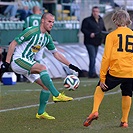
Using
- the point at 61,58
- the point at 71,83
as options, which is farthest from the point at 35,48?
the point at 71,83

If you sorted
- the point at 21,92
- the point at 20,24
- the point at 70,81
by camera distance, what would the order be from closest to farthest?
the point at 70,81 → the point at 21,92 → the point at 20,24

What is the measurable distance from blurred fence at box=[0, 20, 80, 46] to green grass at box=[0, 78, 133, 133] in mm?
6069

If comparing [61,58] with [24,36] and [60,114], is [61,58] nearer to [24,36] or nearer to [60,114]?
[24,36]

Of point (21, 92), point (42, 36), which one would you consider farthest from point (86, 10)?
Result: point (42, 36)

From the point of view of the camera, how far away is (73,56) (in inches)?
793

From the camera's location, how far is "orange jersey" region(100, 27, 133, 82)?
28.3 ft

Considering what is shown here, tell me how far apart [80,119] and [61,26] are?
1393 cm

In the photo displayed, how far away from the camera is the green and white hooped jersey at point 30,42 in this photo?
10062 millimetres

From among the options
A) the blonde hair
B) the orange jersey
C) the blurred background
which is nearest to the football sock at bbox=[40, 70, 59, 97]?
the orange jersey

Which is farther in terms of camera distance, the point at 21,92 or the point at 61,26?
the point at 61,26

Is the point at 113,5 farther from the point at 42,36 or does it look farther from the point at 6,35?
the point at 42,36

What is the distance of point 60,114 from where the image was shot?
1036 cm

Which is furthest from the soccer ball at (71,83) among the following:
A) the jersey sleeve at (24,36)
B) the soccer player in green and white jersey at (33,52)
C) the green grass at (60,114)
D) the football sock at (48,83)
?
the jersey sleeve at (24,36)

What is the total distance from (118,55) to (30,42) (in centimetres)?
195
